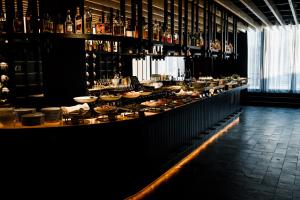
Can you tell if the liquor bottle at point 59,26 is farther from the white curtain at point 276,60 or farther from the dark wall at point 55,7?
the white curtain at point 276,60

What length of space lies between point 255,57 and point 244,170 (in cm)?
997

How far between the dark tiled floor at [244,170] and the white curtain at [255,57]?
6182mm

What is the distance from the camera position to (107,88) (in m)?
7.08

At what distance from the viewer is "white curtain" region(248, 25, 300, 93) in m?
12.7

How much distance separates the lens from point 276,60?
13141 millimetres

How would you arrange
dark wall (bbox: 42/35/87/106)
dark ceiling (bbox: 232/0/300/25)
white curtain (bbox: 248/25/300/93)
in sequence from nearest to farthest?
dark wall (bbox: 42/35/87/106) → dark ceiling (bbox: 232/0/300/25) → white curtain (bbox: 248/25/300/93)

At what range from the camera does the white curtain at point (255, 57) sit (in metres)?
13.4

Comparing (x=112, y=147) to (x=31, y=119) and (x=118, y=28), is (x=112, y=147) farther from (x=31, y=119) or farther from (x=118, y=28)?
(x=118, y=28)

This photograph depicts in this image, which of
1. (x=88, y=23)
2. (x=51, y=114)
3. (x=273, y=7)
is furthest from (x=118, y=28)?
(x=273, y=7)

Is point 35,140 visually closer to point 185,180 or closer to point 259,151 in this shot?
point 185,180

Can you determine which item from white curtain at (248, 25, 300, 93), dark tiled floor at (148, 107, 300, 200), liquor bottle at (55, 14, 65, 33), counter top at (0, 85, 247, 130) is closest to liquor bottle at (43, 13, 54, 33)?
liquor bottle at (55, 14, 65, 33)

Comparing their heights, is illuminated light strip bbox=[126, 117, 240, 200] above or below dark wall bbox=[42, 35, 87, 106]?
below

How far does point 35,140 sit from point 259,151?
170 inches

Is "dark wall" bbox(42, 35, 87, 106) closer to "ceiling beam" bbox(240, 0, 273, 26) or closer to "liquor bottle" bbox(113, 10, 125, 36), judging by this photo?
"liquor bottle" bbox(113, 10, 125, 36)
